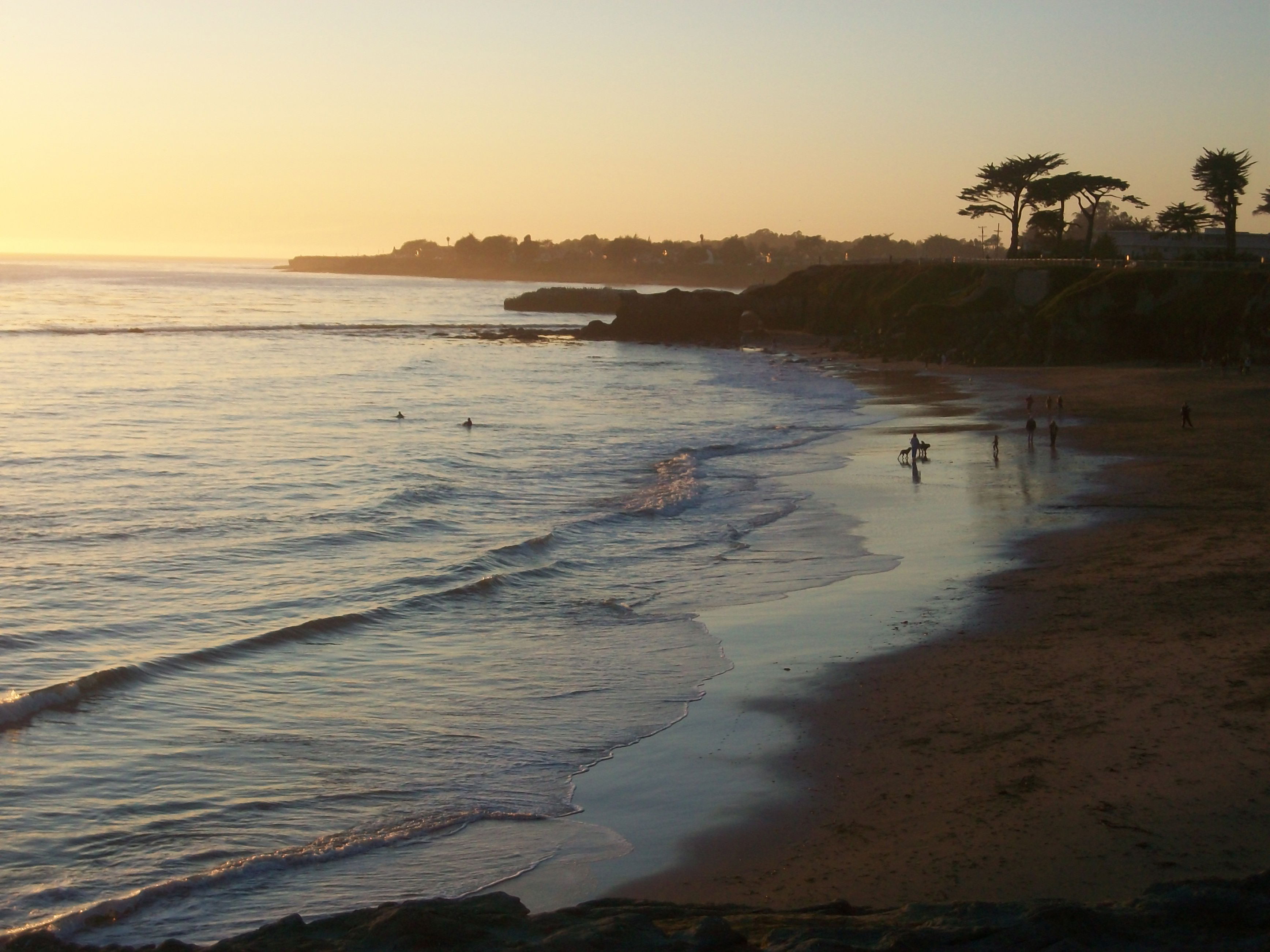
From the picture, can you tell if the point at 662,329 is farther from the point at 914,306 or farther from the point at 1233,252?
the point at 1233,252

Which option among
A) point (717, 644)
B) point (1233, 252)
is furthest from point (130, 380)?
point (1233, 252)

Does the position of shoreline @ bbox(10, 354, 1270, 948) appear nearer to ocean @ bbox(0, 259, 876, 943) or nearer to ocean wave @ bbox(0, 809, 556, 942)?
ocean wave @ bbox(0, 809, 556, 942)

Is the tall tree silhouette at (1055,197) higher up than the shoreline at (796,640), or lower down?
higher up

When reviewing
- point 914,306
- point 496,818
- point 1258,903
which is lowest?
point 496,818

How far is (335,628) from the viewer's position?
51.7 feet

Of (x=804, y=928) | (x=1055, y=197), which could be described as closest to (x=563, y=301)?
(x=1055, y=197)

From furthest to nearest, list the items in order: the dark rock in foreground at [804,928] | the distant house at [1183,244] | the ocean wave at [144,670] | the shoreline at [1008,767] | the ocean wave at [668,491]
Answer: the distant house at [1183,244] → the ocean wave at [668,491] → the ocean wave at [144,670] → the shoreline at [1008,767] → the dark rock in foreground at [804,928]

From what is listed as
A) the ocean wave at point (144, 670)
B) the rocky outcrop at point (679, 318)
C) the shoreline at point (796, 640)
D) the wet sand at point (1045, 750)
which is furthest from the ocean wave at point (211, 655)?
the rocky outcrop at point (679, 318)

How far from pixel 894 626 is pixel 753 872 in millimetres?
7138

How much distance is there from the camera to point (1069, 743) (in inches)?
416

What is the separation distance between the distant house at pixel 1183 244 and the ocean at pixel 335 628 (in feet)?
121

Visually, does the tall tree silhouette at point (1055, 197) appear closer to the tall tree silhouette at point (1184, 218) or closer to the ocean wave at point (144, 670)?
the tall tree silhouette at point (1184, 218)

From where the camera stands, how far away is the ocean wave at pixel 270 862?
7941 millimetres

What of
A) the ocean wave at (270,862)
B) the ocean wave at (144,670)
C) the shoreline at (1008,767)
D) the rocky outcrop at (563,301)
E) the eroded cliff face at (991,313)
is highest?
the rocky outcrop at (563,301)
